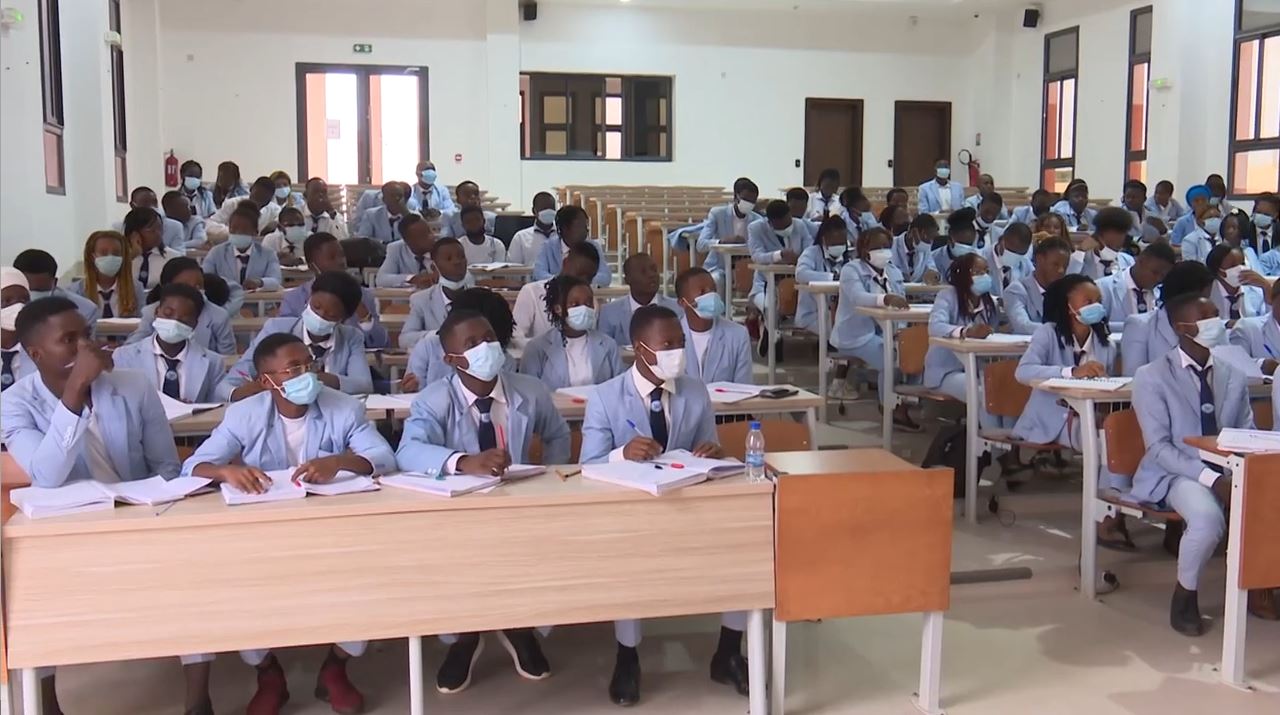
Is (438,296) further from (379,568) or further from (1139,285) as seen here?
(1139,285)

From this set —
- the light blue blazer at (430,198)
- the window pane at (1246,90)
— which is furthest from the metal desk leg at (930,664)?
the window pane at (1246,90)

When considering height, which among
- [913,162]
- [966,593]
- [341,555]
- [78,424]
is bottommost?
[966,593]

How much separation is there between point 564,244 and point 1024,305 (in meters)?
3.09

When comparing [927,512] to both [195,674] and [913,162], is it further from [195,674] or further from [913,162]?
[913,162]

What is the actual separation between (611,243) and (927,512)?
363 inches

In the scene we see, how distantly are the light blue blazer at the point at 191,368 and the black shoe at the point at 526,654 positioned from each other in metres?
1.58

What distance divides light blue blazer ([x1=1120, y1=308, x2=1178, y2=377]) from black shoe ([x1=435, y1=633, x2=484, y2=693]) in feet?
10.5

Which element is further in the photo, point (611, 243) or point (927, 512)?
point (611, 243)

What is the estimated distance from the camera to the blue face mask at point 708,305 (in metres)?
4.58

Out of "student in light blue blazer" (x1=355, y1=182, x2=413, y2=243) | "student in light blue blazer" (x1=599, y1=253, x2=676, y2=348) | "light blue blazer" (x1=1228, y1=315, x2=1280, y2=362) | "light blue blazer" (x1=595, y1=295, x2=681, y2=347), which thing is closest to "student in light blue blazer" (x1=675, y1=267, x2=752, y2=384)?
"student in light blue blazer" (x1=599, y1=253, x2=676, y2=348)

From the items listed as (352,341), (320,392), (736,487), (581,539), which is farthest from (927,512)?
(352,341)

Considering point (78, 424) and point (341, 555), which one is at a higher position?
point (78, 424)

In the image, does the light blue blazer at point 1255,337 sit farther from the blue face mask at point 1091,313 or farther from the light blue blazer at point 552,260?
the light blue blazer at point 552,260

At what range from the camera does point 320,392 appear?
3.23 meters
